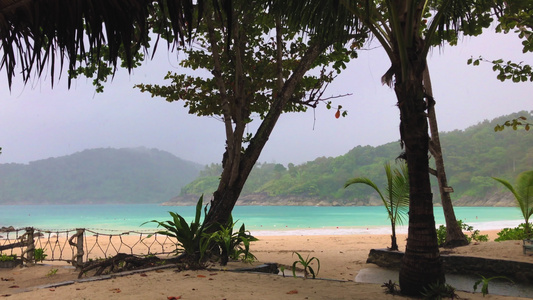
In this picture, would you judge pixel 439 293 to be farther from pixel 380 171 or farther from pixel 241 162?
pixel 380 171

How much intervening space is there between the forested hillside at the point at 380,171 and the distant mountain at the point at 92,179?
1660 inches

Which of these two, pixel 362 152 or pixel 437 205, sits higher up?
pixel 362 152

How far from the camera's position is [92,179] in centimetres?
15588

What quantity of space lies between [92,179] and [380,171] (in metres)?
116

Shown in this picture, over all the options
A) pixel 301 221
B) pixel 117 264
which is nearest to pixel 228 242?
pixel 117 264

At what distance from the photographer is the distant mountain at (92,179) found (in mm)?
142125

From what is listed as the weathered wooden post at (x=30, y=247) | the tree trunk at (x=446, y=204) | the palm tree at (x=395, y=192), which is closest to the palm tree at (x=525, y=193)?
the tree trunk at (x=446, y=204)

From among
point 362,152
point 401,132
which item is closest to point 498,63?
point 401,132

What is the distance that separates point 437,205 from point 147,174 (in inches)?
4788

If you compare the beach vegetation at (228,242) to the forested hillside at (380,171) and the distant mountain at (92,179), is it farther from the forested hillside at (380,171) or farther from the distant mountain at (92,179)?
the distant mountain at (92,179)

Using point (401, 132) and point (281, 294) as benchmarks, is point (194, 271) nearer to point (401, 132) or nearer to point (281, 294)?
point (281, 294)

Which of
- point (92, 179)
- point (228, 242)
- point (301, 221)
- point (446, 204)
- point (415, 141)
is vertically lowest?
point (301, 221)

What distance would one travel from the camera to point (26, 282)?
243 inches

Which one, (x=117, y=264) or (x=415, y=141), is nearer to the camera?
(x=415, y=141)
